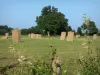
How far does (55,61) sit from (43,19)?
126 metres

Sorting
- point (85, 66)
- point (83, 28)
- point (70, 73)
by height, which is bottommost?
point (70, 73)

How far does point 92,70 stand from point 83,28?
1205 millimetres

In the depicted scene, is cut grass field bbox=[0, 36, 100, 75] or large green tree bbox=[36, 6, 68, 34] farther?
large green tree bbox=[36, 6, 68, 34]

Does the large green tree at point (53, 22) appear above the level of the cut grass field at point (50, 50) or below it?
above

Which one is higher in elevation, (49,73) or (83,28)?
(83,28)

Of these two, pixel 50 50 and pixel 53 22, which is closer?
pixel 50 50

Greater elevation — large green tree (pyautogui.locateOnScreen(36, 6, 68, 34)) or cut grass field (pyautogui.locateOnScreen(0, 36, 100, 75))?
large green tree (pyautogui.locateOnScreen(36, 6, 68, 34))

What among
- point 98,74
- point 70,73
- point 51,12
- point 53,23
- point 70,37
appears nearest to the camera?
point 98,74

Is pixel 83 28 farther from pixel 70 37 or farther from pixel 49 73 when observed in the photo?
pixel 70 37

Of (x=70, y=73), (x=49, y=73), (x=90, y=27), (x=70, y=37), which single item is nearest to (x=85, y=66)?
(x=90, y=27)

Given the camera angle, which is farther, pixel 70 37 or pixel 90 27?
pixel 70 37

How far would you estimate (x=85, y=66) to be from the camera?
7.70 m

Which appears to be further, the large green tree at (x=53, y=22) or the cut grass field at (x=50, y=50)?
the large green tree at (x=53, y=22)

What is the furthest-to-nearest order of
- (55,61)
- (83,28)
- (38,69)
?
(83,28), (38,69), (55,61)
